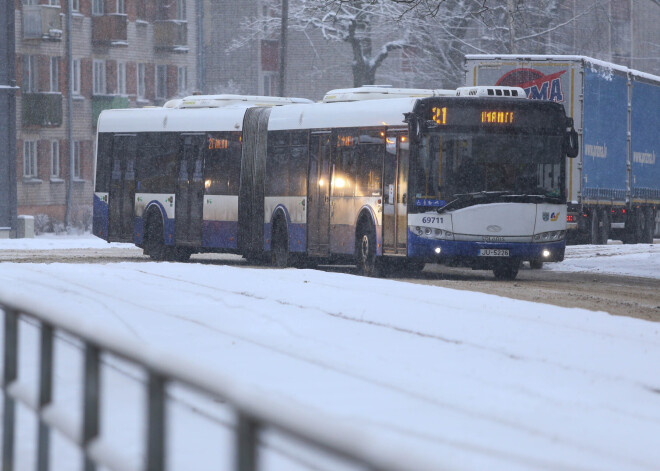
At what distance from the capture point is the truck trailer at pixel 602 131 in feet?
101

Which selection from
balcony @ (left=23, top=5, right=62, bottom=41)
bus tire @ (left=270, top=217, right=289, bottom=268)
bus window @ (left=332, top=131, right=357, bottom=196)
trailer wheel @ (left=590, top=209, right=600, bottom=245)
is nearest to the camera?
bus window @ (left=332, top=131, right=357, bottom=196)

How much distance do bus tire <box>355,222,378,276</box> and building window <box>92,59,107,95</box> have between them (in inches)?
1560

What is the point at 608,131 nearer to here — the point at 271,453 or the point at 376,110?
the point at 376,110

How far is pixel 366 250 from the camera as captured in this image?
947 inches

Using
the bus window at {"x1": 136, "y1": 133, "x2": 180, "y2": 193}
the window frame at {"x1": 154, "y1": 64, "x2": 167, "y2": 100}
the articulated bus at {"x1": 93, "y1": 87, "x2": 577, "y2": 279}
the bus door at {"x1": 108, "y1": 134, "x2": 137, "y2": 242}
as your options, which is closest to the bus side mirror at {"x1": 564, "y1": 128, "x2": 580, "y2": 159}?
the articulated bus at {"x1": 93, "y1": 87, "x2": 577, "y2": 279}

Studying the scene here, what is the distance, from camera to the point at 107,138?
30.8m

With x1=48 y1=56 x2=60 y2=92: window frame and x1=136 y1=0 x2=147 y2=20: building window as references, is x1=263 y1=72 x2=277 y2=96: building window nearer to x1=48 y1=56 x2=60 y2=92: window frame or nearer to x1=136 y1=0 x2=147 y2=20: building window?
x1=136 y1=0 x2=147 y2=20: building window

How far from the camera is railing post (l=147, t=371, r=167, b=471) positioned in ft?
12.7

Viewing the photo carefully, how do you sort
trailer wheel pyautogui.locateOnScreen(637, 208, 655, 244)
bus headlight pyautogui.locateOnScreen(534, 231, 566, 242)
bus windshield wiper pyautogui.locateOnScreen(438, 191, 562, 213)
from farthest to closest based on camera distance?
trailer wheel pyautogui.locateOnScreen(637, 208, 655, 244) < bus headlight pyautogui.locateOnScreen(534, 231, 566, 242) < bus windshield wiper pyautogui.locateOnScreen(438, 191, 562, 213)

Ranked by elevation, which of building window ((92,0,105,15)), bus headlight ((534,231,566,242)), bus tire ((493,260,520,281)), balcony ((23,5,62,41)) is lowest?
bus tire ((493,260,520,281))

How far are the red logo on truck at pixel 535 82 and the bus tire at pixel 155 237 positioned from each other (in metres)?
7.27

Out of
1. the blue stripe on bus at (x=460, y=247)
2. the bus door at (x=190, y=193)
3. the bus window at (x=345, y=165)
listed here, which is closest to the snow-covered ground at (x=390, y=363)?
the blue stripe on bus at (x=460, y=247)

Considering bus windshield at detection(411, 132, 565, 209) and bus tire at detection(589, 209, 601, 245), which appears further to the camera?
bus tire at detection(589, 209, 601, 245)

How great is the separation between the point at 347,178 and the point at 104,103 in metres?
38.6
